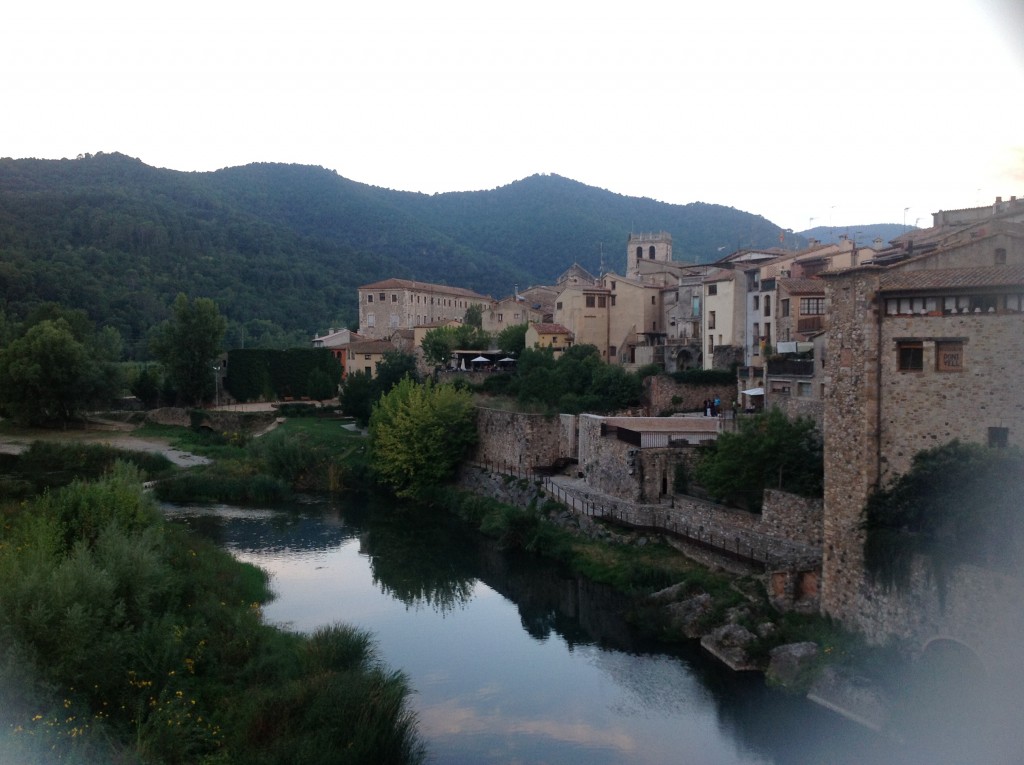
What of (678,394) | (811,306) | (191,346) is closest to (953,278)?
(811,306)

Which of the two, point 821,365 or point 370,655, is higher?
point 821,365

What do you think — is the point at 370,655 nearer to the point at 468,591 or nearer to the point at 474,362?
the point at 468,591

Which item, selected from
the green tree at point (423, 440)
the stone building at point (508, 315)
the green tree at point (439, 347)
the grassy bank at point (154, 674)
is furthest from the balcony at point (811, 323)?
the stone building at point (508, 315)

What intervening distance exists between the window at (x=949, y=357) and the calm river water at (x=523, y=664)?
5.63m

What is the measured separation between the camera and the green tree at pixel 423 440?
32719 millimetres

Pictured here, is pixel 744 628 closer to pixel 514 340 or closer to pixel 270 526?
pixel 270 526

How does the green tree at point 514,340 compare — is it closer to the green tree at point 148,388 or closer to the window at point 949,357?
the green tree at point 148,388

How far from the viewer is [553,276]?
9631 centimetres

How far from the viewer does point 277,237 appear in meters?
92.1

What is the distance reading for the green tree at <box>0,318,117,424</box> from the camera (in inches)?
1658

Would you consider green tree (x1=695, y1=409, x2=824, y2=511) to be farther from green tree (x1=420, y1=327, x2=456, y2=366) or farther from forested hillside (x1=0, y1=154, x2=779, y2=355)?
forested hillside (x1=0, y1=154, x2=779, y2=355)

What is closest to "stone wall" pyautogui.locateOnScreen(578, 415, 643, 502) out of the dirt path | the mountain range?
the dirt path

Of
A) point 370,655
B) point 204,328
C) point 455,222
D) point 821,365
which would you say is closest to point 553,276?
point 455,222

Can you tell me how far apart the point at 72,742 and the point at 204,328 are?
Answer: 133ft
